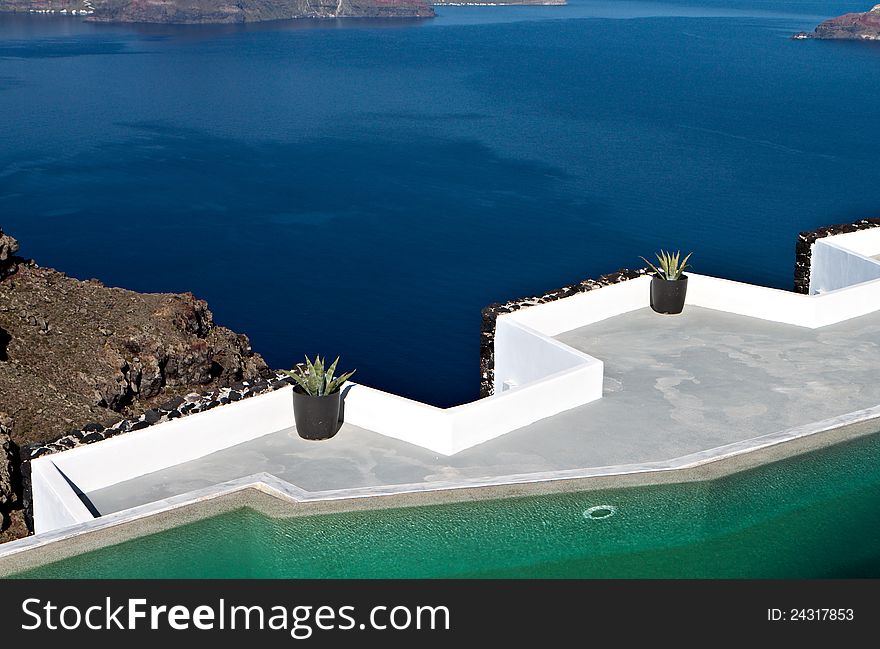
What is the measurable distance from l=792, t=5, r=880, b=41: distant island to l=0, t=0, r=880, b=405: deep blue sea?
1475 centimetres

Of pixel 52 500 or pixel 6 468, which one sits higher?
pixel 52 500

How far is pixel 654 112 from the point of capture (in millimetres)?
76125

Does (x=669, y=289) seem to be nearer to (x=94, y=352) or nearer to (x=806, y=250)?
(x=806, y=250)

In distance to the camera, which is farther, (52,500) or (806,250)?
(806,250)

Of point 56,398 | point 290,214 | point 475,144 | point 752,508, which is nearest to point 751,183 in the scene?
point 475,144

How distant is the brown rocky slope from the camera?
69.5 ft

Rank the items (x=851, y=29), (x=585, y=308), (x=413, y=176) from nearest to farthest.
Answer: (x=585, y=308) → (x=413, y=176) → (x=851, y=29)

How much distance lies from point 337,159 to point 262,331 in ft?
80.5

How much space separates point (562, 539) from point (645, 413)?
10.1ft

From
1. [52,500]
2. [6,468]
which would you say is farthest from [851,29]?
[52,500]

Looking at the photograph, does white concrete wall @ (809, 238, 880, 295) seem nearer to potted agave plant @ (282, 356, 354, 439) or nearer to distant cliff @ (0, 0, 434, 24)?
potted agave plant @ (282, 356, 354, 439)

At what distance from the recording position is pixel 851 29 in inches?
4737

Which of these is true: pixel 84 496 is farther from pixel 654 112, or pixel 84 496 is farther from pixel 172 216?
pixel 654 112

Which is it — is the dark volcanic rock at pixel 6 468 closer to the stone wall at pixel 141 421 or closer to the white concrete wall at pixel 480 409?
the stone wall at pixel 141 421
